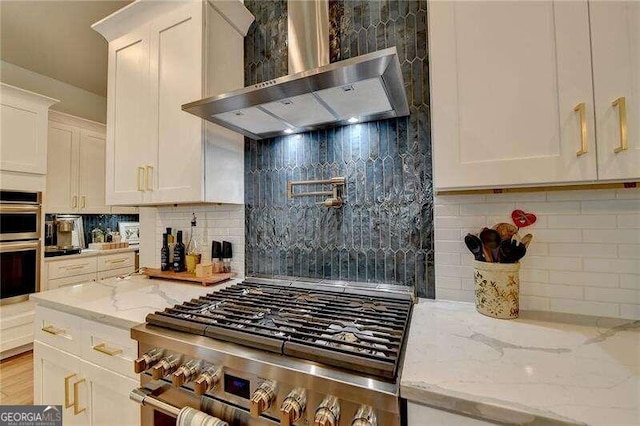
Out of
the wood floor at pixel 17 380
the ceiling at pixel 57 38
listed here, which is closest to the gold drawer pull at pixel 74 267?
the wood floor at pixel 17 380

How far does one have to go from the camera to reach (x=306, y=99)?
1079mm

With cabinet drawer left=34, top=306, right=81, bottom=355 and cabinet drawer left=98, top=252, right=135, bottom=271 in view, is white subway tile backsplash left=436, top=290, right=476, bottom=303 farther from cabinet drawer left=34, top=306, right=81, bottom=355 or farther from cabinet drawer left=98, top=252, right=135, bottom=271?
cabinet drawer left=98, top=252, right=135, bottom=271

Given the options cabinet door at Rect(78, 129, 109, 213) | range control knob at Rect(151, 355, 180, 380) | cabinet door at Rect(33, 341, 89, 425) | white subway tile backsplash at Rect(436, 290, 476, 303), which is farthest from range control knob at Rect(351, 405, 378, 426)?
cabinet door at Rect(78, 129, 109, 213)

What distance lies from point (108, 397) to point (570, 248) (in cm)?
190

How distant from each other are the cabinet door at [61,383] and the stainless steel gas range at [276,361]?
0.48 meters

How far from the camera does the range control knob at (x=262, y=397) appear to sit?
68 cm

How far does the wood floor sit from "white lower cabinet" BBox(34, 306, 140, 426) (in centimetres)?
111

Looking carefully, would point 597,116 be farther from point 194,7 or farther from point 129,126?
point 129,126

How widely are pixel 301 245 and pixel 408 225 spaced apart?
0.57m

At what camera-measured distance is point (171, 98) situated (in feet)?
4.77

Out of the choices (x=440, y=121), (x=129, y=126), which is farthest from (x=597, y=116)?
(x=129, y=126)

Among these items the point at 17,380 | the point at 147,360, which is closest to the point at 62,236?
the point at 17,380

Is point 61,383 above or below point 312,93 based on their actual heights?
below

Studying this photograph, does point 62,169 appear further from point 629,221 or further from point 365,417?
point 629,221
